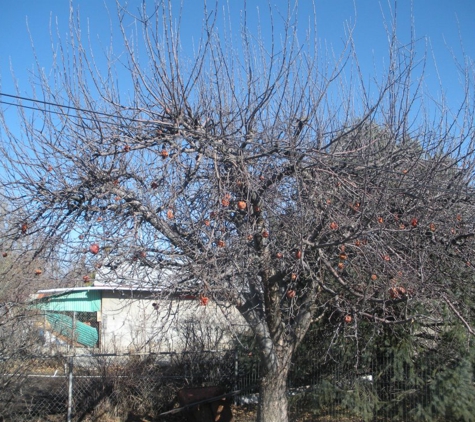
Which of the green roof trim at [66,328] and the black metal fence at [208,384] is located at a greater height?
the green roof trim at [66,328]

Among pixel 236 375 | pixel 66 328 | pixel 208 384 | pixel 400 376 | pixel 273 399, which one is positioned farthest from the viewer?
pixel 66 328

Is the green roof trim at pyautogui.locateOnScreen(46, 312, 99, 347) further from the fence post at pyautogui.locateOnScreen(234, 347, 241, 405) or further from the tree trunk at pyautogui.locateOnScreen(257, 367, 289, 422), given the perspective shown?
the tree trunk at pyautogui.locateOnScreen(257, 367, 289, 422)

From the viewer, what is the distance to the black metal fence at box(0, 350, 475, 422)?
24.1ft

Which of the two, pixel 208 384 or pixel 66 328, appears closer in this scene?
pixel 208 384

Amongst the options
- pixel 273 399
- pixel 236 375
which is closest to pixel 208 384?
pixel 236 375

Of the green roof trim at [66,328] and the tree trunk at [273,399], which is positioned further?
the green roof trim at [66,328]

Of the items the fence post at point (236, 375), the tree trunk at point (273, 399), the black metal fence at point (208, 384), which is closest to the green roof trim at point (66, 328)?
the black metal fence at point (208, 384)

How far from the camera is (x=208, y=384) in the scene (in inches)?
362

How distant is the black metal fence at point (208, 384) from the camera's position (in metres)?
7.35

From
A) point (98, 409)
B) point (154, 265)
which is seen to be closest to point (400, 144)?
point (154, 265)

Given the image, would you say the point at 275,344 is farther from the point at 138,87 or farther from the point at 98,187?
the point at 138,87

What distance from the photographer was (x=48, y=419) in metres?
8.25

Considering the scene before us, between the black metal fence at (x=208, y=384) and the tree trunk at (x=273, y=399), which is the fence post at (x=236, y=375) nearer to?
the black metal fence at (x=208, y=384)

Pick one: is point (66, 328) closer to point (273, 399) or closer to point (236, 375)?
point (236, 375)
